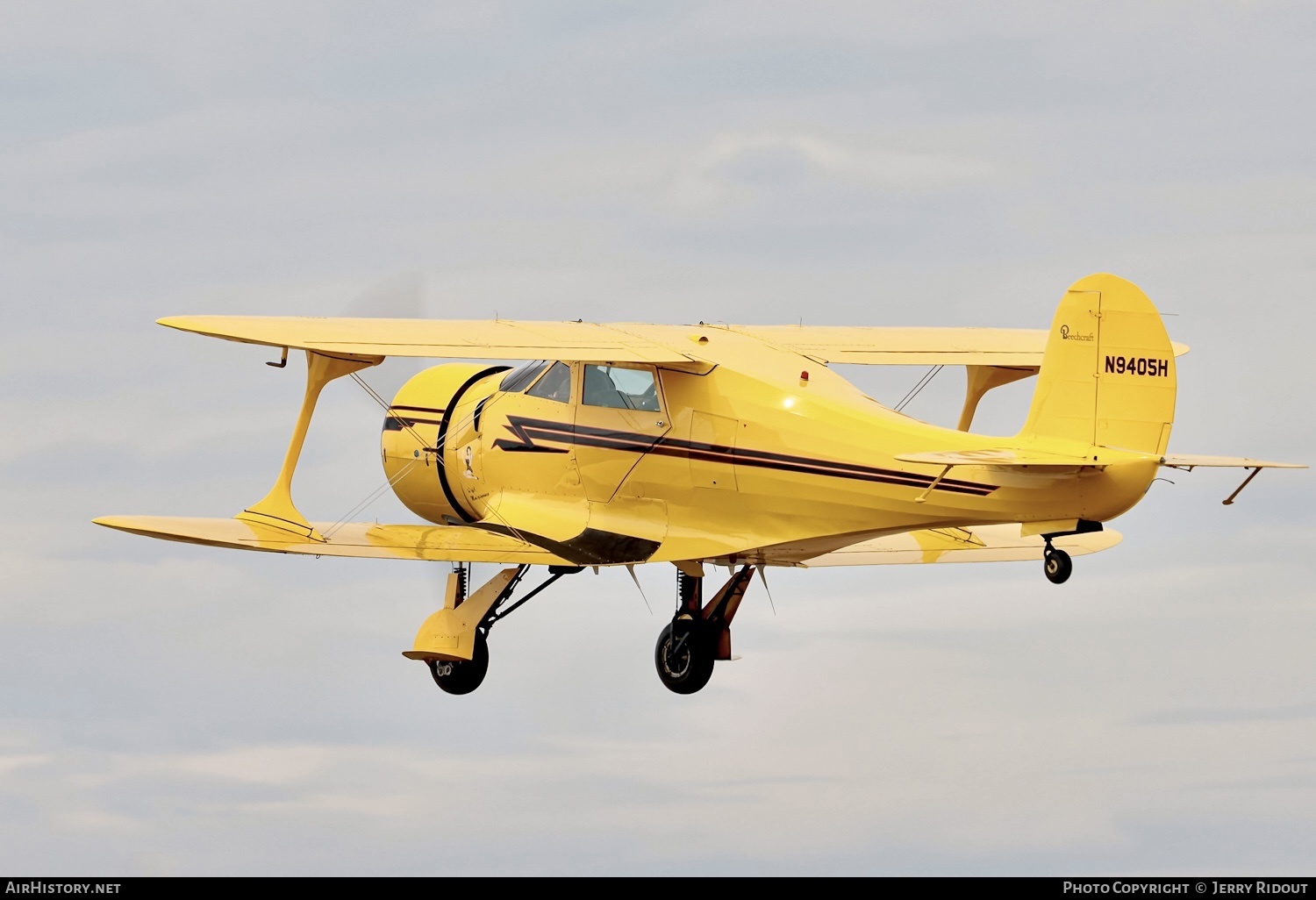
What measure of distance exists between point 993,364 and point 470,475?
4833 millimetres

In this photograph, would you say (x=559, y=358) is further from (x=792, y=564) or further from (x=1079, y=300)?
(x=1079, y=300)

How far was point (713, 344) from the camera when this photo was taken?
19531 mm

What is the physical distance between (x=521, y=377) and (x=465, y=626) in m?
2.26

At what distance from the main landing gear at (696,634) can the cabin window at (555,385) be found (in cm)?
191

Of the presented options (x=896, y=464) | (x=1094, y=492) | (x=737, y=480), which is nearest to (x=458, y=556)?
(x=737, y=480)

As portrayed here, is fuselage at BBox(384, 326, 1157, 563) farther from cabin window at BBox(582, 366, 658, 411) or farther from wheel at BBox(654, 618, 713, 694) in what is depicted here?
wheel at BBox(654, 618, 713, 694)

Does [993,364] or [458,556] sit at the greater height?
[993,364]

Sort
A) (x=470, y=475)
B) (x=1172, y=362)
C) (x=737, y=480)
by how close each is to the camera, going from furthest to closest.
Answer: (x=470, y=475) → (x=737, y=480) → (x=1172, y=362)

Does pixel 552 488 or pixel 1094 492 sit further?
pixel 552 488

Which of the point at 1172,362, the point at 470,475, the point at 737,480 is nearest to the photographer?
the point at 1172,362

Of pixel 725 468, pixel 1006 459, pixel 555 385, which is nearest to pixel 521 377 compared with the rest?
pixel 555 385

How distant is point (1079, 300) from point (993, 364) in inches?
160

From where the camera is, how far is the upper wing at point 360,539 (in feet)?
61.9

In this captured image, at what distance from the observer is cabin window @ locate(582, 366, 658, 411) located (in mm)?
19109
